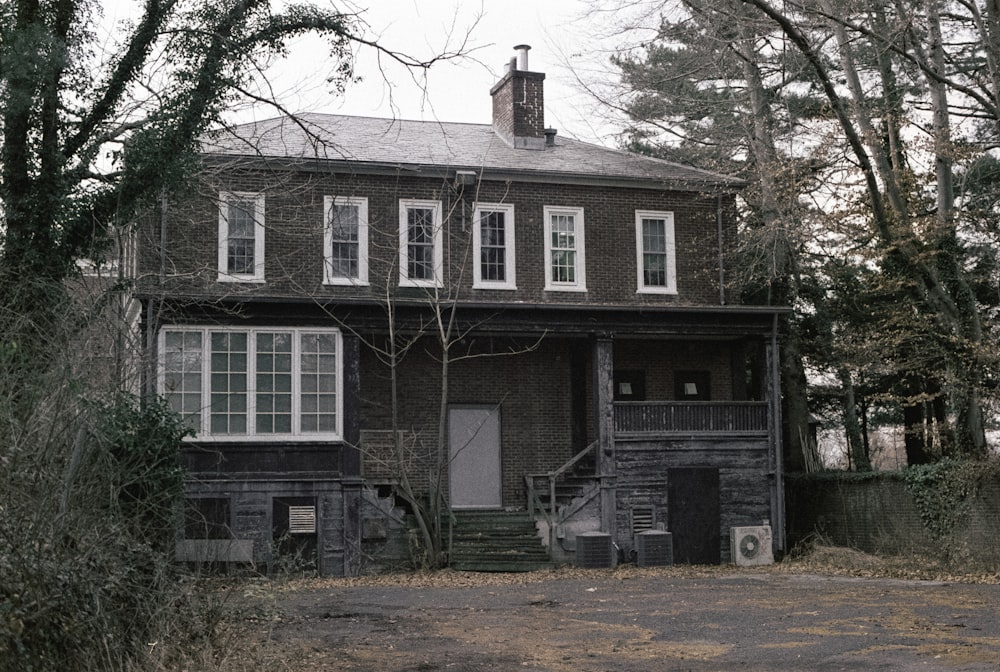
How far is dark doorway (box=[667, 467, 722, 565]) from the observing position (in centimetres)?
2406

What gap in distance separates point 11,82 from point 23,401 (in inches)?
247

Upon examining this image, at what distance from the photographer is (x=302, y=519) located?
22.1 meters

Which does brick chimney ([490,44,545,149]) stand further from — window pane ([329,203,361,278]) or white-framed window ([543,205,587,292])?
window pane ([329,203,361,278])

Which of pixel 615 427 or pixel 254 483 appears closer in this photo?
pixel 254 483

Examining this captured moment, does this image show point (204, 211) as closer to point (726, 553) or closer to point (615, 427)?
point (615, 427)

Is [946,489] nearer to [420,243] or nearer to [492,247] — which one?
[492,247]

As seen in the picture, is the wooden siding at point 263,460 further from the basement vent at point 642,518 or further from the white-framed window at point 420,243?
the basement vent at point 642,518

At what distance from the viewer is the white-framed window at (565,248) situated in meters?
25.9

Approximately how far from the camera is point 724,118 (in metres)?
31.7

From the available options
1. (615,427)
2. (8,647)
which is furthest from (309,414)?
(8,647)

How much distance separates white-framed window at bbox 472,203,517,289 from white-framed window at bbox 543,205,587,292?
0.83m

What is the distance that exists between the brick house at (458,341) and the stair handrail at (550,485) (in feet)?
0.28

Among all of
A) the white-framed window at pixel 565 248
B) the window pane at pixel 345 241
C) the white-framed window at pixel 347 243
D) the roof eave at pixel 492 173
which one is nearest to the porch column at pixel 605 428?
the white-framed window at pixel 565 248

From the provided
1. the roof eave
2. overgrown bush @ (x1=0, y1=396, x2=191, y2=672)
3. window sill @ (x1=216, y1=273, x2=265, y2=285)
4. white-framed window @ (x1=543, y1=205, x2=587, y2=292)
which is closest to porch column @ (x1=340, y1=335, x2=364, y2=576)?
window sill @ (x1=216, y1=273, x2=265, y2=285)
